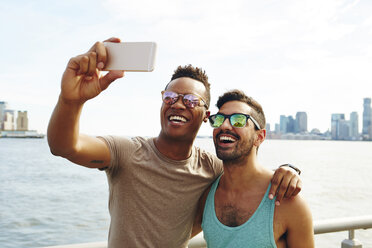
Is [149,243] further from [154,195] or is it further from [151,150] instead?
[151,150]

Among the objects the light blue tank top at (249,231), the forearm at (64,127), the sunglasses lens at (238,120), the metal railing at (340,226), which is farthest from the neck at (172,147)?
the forearm at (64,127)

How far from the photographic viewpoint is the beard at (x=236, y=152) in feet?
9.34

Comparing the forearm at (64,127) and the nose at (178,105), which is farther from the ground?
the nose at (178,105)

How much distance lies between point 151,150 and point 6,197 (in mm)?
31241

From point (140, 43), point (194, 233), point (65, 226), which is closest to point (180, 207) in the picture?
point (194, 233)

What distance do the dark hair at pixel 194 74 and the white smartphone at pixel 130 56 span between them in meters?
1.22

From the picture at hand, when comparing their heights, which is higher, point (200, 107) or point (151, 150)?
point (200, 107)

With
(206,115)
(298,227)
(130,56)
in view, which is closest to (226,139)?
(206,115)

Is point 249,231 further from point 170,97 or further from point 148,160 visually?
point 170,97

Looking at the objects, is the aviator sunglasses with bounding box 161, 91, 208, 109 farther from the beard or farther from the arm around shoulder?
the arm around shoulder

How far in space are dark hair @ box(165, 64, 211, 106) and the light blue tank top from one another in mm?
1012

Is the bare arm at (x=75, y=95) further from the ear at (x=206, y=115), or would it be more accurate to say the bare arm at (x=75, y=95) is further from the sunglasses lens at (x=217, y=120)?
the ear at (x=206, y=115)

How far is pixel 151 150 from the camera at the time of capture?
9.21 feet

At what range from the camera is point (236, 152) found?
Result: 285 cm
